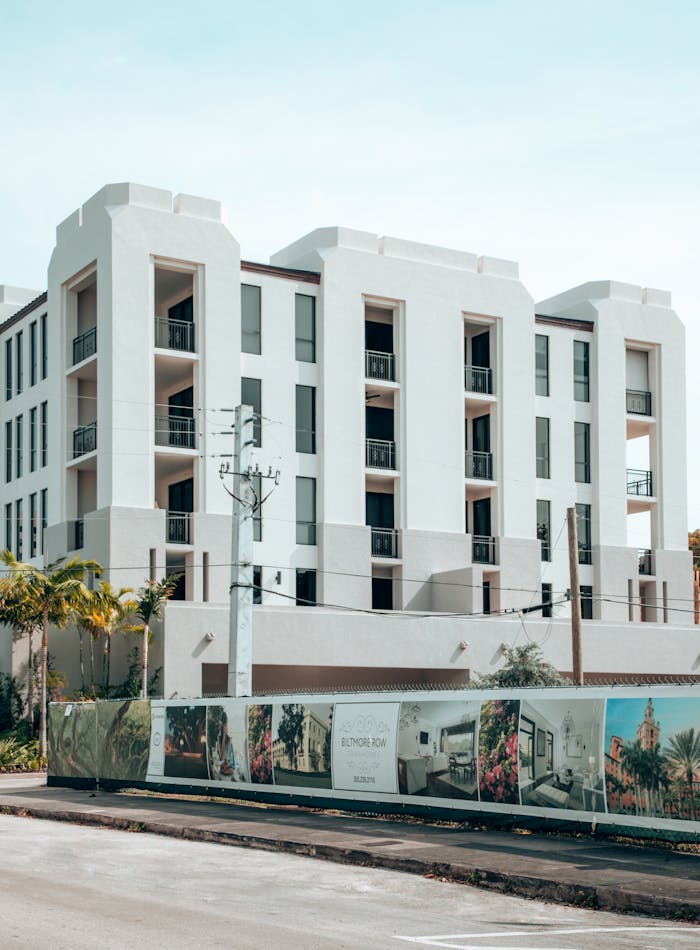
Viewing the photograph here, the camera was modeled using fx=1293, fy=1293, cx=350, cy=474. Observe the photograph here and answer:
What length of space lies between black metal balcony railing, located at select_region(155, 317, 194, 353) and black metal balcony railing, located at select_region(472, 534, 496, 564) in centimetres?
1390

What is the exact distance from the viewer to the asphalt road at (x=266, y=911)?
10828mm

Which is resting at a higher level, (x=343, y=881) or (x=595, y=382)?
(x=595, y=382)

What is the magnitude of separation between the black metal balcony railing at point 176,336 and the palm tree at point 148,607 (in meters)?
8.98

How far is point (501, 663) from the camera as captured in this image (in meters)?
47.2

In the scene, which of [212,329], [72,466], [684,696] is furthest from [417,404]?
[684,696]

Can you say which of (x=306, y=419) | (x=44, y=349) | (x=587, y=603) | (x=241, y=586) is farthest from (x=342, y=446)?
(x=241, y=586)

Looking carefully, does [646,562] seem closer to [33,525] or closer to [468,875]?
[33,525]

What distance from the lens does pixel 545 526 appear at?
5372 cm

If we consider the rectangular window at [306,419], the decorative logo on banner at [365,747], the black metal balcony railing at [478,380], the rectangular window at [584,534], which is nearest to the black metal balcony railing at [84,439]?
the rectangular window at [306,419]

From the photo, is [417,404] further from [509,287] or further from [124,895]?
[124,895]

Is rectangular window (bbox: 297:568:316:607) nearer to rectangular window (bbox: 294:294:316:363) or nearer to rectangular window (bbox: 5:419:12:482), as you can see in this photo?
rectangular window (bbox: 294:294:316:363)

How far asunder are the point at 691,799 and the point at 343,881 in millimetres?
4631

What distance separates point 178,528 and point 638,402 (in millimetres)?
22527

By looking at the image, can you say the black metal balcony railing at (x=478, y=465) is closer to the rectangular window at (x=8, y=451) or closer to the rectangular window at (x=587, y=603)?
the rectangular window at (x=587, y=603)
